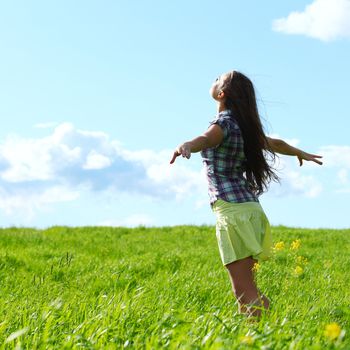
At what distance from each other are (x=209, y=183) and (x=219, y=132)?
0.49 metres

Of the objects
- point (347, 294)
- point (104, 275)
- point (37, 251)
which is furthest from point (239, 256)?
point (37, 251)

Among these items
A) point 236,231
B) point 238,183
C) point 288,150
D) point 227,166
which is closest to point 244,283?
point 236,231

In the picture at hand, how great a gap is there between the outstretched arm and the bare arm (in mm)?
898

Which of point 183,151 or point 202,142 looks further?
point 202,142

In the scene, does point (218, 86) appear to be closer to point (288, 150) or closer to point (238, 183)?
point (238, 183)

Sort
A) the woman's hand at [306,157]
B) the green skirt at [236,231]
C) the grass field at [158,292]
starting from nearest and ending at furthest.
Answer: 1. the grass field at [158,292]
2. the green skirt at [236,231]
3. the woman's hand at [306,157]

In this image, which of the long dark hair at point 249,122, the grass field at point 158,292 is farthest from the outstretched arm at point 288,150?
the grass field at point 158,292

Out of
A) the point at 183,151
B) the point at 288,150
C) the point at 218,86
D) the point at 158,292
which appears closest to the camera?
the point at 183,151

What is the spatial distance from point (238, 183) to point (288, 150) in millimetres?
1136

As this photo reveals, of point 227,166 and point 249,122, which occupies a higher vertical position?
point 249,122

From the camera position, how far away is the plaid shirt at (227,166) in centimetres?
530

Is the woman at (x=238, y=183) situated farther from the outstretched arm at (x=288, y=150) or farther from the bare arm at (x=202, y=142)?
the outstretched arm at (x=288, y=150)

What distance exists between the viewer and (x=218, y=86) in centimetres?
573

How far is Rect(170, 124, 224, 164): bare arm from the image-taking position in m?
4.57
